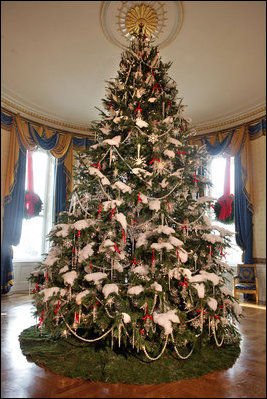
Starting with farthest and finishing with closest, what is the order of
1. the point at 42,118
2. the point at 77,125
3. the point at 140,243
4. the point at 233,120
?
the point at 77,125 → the point at 42,118 → the point at 233,120 → the point at 140,243

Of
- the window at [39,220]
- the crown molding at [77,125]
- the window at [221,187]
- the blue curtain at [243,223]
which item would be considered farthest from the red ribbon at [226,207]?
the window at [39,220]

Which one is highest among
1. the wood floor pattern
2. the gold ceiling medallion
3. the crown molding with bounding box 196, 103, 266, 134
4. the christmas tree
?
the gold ceiling medallion

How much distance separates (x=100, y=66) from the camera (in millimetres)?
5109

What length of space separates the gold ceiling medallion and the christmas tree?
0.58 meters

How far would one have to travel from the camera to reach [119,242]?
2723 millimetres

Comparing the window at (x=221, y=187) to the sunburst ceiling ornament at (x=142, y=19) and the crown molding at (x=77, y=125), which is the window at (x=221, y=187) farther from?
the sunburst ceiling ornament at (x=142, y=19)

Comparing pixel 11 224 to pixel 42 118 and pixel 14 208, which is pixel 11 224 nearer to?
pixel 14 208

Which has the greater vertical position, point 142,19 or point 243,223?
point 142,19

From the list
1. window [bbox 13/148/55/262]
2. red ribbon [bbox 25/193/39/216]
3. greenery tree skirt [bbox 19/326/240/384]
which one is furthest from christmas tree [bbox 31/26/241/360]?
window [bbox 13/148/55/262]

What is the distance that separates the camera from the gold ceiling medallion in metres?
3.53

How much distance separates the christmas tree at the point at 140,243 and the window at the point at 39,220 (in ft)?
12.8

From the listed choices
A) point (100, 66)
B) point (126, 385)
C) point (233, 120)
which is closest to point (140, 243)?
point (126, 385)

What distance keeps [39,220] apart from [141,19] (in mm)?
4904

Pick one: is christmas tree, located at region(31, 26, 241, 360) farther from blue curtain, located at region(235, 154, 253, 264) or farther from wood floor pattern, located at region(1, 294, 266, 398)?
blue curtain, located at region(235, 154, 253, 264)
